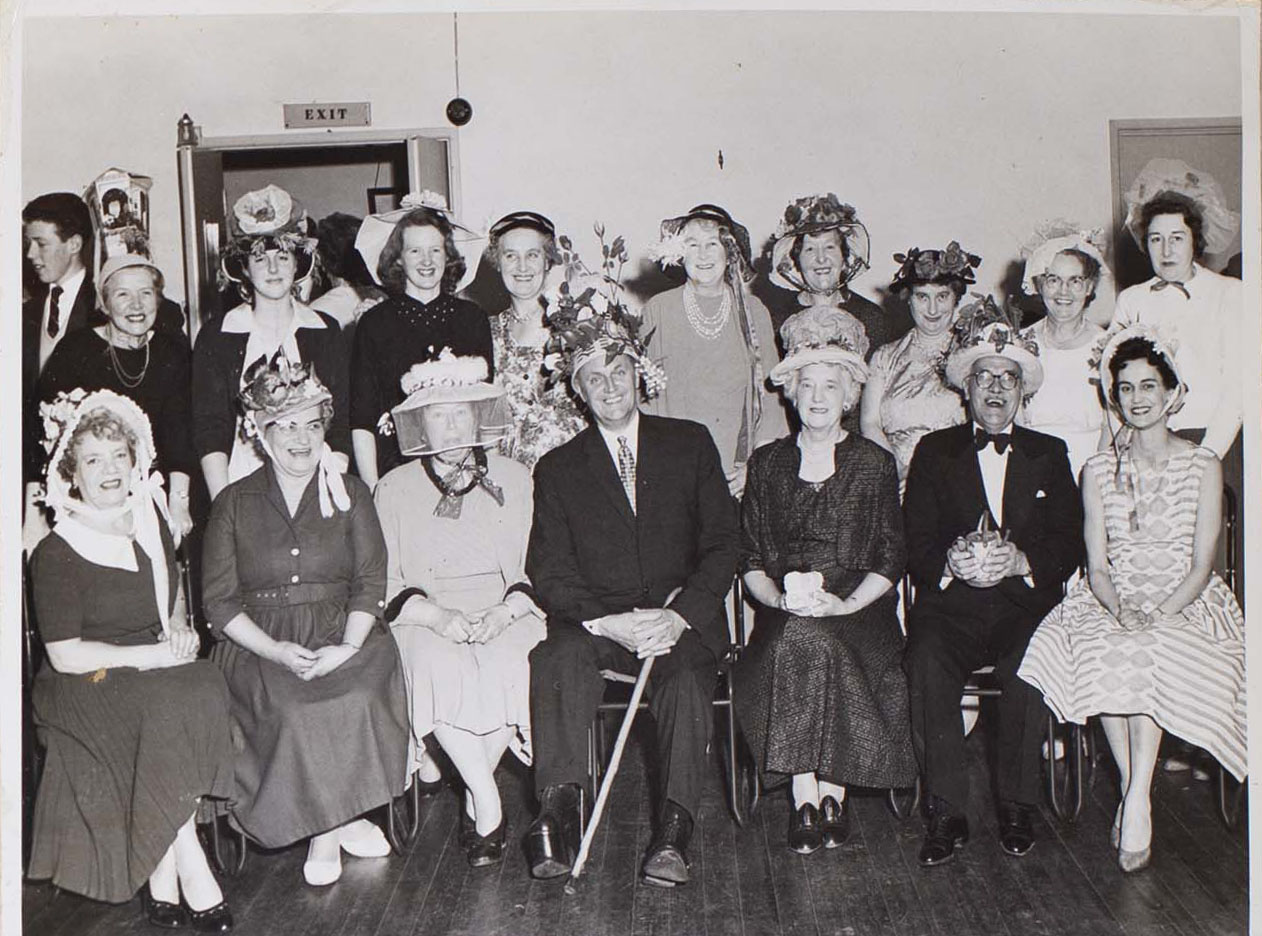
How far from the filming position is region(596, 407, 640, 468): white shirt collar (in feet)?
13.1

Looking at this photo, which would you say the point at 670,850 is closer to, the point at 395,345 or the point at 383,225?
the point at 395,345

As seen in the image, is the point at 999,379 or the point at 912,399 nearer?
the point at 999,379

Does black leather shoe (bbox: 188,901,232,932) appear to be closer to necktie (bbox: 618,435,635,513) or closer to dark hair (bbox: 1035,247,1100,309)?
necktie (bbox: 618,435,635,513)

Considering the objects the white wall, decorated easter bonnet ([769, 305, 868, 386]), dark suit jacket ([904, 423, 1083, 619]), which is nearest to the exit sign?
the white wall

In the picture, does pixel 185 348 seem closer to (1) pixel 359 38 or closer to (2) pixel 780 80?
(1) pixel 359 38

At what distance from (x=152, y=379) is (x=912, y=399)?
2576mm

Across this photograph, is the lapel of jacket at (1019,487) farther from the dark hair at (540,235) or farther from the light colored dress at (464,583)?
the dark hair at (540,235)

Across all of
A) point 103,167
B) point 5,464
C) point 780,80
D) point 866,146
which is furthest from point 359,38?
point 5,464

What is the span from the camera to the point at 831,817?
3.73 meters

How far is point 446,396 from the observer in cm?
392

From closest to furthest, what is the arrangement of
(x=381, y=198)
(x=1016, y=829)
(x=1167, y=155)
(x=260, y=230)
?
(x=1016, y=829)
(x=260, y=230)
(x=1167, y=155)
(x=381, y=198)

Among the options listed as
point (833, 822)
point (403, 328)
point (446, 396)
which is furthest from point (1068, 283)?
point (403, 328)

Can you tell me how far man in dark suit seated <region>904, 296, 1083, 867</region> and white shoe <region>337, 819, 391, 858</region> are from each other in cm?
159

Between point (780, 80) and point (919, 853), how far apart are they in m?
3.47
